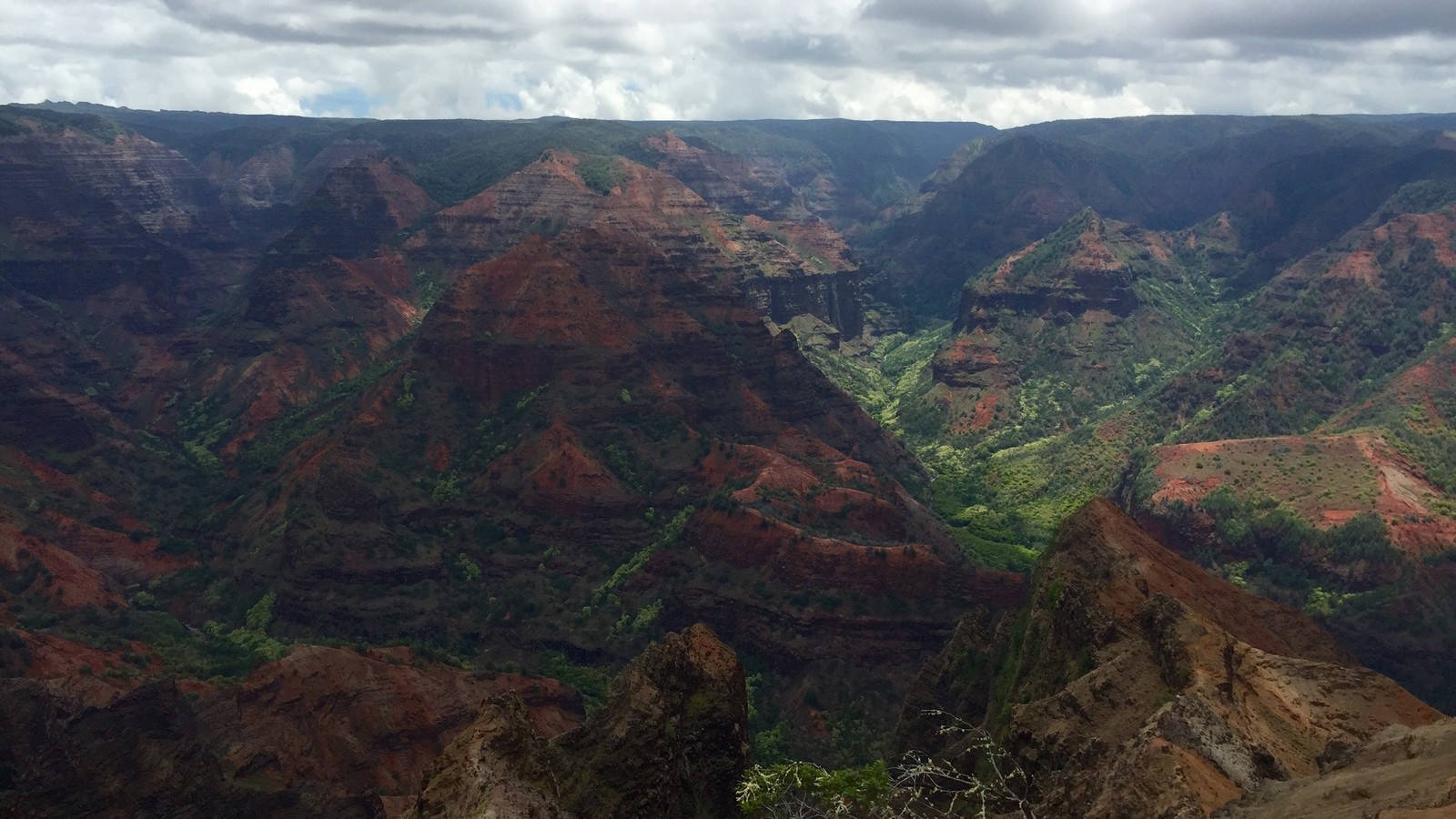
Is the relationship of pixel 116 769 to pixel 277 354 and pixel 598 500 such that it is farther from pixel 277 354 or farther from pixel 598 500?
pixel 277 354

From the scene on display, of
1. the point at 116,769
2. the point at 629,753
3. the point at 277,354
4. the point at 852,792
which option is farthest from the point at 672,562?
the point at 277,354

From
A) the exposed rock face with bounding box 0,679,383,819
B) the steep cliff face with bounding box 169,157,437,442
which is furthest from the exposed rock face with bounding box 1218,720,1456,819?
the steep cliff face with bounding box 169,157,437,442

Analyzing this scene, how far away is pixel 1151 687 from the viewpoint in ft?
166

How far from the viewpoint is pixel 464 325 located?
13938cm

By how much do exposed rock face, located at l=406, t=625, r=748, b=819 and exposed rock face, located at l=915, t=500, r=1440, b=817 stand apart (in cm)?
1294

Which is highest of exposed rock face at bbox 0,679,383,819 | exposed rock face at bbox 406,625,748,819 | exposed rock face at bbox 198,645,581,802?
exposed rock face at bbox 406,625,748,819

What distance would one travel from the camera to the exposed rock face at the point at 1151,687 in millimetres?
40344

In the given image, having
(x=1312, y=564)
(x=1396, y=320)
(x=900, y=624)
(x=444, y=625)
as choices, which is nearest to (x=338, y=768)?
(x=444, y=625)

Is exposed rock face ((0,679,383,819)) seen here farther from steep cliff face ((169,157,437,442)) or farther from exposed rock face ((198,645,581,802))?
steep cliff face ((169,157,437,442))

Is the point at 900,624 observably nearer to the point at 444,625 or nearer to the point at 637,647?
the point at 637,647

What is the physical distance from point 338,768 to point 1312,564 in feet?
318

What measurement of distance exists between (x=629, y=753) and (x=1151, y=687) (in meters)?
22.1

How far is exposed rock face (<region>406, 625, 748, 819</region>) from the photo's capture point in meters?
42.1

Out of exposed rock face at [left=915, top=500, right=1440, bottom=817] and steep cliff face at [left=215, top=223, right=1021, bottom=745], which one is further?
steep cliff face at [left=215, top=223, right=1021, bottom=745]
